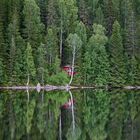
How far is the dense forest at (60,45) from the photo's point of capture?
288 feet

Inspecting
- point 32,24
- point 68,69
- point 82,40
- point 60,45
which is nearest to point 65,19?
point 60,45

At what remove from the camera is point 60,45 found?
9562 centimetres

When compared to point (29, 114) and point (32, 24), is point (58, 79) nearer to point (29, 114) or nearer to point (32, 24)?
point (32, 24)

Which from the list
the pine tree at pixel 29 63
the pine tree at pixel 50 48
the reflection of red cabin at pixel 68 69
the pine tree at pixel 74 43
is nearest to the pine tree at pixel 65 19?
the reflection of red cabin at pixel 68 69

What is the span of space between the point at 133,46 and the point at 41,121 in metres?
60.3

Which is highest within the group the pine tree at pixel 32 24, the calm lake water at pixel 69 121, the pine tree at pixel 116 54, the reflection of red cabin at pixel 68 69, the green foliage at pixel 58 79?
the pine tree at pixel 32 24

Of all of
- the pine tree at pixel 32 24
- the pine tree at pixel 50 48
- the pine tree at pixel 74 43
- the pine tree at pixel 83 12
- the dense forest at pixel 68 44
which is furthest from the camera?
the pine tree at pixel 83 12

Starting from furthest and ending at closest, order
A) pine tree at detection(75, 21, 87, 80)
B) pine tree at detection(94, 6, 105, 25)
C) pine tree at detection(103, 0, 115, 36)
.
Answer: pine tree at detection(103, 0, 115, 36)
pine tree at detection(94, 6, 105, 25)
pine tree at detection(75, 21, 87, 80)

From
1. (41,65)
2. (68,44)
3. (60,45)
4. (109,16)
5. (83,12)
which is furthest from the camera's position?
(109,16)

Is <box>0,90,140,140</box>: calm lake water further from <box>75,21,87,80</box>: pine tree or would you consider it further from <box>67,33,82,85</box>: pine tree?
<box>75,21,87,80</box>: pine tree

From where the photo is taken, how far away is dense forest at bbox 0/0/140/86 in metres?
87.7

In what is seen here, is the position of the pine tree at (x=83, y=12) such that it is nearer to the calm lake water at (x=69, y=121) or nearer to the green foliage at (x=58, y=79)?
the green foliage at (x=58, y=79)

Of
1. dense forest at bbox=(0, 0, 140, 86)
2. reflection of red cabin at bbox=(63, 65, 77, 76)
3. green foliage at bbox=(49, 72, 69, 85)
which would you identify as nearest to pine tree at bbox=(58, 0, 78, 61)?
dense forest at bbox=(0, 0, 140, 86)

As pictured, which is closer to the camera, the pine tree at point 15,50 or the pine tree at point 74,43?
the pine tree at point 15,50
